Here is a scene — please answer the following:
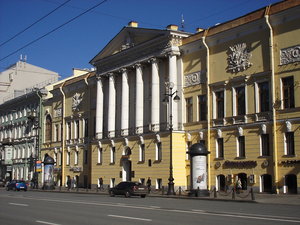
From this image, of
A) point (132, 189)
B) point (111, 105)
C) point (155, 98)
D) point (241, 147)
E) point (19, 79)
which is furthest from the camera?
point (19, 79)

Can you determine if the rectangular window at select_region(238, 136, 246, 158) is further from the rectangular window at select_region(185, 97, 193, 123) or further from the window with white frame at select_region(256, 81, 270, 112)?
the rectangular window at select_region(185, 97, 193, 123)

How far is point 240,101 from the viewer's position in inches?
1565

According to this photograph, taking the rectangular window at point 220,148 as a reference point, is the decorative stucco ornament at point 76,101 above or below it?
above

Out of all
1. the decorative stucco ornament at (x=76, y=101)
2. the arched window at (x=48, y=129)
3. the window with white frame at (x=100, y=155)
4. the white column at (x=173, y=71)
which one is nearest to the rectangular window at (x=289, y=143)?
the white column at (x=173, y=71)

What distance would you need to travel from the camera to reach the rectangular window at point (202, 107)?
1695 inches

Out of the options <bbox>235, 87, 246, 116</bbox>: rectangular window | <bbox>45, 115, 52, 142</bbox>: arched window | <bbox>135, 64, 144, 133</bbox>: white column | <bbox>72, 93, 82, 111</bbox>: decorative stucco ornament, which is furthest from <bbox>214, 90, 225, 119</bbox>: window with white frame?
<bbox>45, 115, 52, 142</bbox>: arched window

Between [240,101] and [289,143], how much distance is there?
19.5 feet

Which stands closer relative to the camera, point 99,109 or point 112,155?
point 112,155

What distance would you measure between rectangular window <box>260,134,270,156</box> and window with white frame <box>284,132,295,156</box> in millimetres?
1705

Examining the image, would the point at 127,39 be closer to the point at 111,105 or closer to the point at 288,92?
the point at 111,105

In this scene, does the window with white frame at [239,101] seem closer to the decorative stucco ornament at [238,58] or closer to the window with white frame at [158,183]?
the decorative stucco ornament at [238,58]

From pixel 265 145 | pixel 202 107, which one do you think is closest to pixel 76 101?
pixel 202 107

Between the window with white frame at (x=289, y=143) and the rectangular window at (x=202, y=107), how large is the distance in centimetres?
903

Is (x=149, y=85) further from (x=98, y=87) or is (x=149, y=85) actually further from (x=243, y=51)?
(x=243, y=51)
